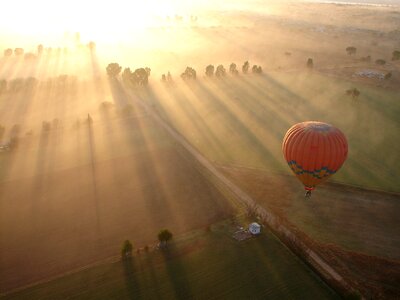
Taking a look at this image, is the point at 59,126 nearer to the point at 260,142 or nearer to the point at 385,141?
the point at 260,142

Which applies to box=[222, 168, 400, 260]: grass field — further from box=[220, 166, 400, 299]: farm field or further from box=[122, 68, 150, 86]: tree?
box=[122, 68, 150, 86]: tree

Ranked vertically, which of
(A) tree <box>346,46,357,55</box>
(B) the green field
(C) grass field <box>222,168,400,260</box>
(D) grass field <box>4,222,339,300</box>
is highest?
(A) tree <box>346,46,357,55</box>

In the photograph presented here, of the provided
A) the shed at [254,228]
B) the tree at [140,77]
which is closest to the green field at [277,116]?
the tree at [140,77]

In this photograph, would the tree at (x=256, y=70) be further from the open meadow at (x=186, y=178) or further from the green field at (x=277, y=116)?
the green field at (x=277, y=116)

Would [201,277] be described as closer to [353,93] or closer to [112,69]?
[353,93]

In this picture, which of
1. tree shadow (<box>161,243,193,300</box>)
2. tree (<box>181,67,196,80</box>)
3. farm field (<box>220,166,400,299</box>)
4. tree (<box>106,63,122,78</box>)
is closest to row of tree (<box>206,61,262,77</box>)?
tree (<box>181,67,196,80</box>)

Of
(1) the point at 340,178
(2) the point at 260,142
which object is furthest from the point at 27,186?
(1) the point at 340,178
